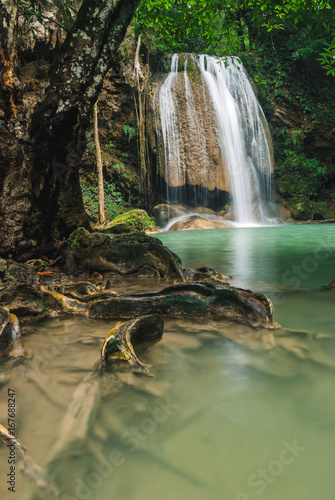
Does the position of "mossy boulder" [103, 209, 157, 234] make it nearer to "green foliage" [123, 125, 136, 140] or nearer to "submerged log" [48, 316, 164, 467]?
"green foliage" [123, 125, 136, 140]

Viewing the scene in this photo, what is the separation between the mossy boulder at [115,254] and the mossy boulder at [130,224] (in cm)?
746

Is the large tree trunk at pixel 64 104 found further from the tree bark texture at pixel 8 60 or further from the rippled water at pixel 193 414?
the rippled water at pixel 193 414

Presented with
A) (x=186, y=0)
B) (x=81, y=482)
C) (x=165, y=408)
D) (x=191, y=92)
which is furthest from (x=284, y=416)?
(x=191, y=92)

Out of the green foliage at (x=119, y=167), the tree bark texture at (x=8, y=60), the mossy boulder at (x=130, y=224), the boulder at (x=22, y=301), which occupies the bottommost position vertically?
the boulder at (x=22, y=301)

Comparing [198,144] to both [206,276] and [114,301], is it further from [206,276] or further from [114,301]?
[114,301]

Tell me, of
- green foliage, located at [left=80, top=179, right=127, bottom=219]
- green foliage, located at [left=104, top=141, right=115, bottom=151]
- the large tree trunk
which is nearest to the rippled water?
the large tree trunk

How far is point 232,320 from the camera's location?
2525 millimetres

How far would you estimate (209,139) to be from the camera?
64.8ft

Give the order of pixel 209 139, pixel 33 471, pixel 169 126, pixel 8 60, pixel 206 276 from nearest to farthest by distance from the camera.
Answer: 1. pixel 33 471
2. pixel 206 276
3. pixel 8 60
4. pixel 169 126
5. pixel 209 139

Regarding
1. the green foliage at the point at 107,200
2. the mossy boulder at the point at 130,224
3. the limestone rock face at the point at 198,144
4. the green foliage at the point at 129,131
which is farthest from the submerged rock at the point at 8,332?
the limestone rock face at the point at 198,144

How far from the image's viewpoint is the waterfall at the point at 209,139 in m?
19.5

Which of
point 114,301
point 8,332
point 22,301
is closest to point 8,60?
point 22,301

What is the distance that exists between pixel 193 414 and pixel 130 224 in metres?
11.9

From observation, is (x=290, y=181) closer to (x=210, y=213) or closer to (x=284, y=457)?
(x=210, y=213)
